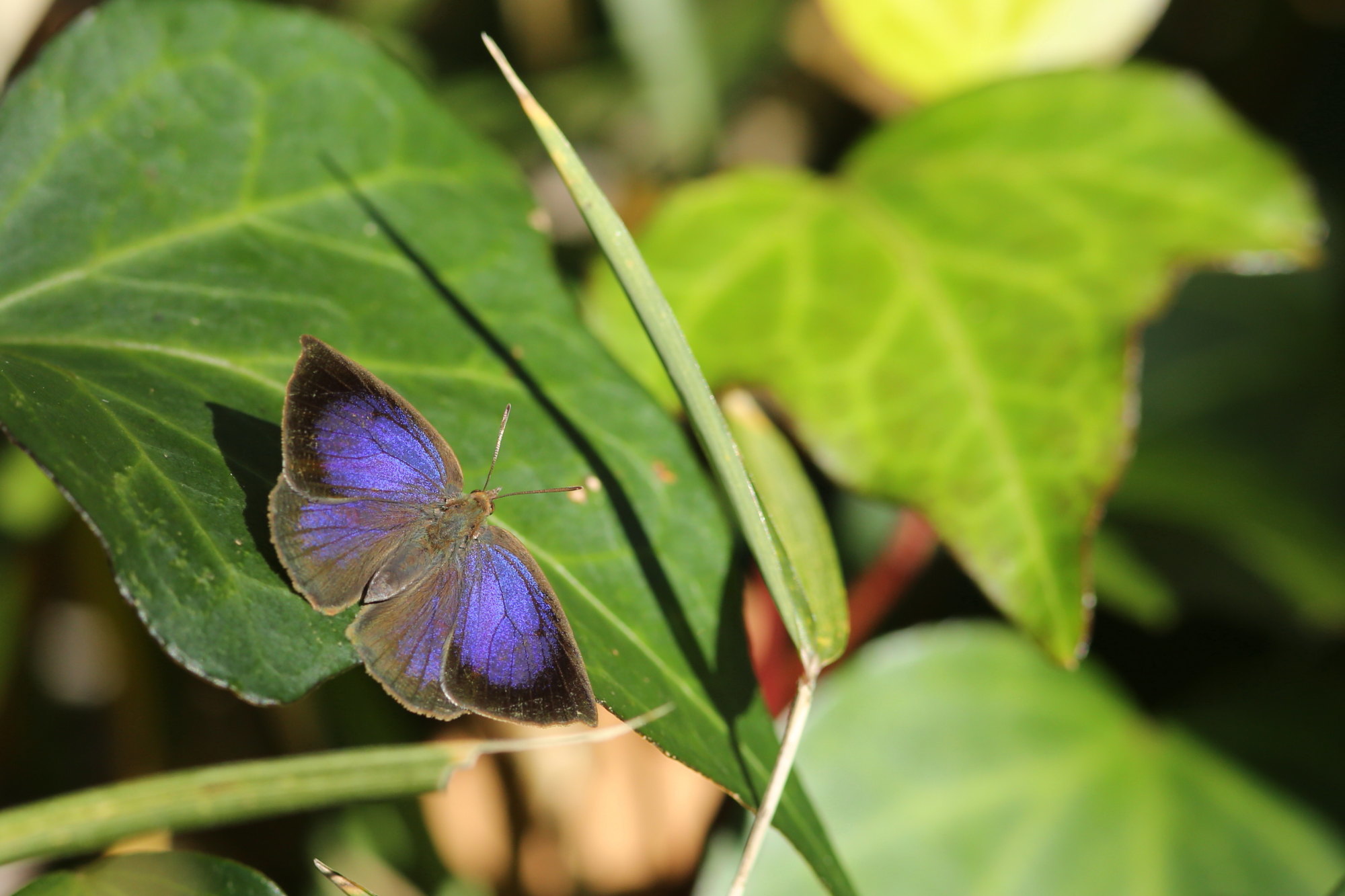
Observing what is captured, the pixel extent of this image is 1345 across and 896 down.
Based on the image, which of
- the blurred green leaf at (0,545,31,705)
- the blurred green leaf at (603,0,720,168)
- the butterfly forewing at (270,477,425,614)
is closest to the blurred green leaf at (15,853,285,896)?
the butterfly forewing at (270,477,425,614)

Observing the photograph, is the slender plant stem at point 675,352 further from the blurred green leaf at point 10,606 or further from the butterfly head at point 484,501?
the blurred green leaf at point 10,606

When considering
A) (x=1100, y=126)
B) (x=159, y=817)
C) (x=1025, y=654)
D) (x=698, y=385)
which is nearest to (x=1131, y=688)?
(x=1025, y=654)

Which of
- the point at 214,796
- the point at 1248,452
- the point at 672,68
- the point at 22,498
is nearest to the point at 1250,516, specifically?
the point at 1248,452

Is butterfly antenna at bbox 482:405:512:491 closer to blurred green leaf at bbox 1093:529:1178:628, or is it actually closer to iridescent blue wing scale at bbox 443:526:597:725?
iridescent blue wing scale at bbox 443:526:597:725

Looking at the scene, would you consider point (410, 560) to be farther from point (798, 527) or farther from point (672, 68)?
point (672, 68)

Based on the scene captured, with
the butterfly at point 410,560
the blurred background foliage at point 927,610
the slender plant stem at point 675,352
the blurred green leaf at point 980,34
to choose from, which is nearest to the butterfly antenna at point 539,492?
the butterfly at point 410,560

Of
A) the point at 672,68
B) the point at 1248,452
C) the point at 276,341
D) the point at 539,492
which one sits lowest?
the point at 1248,452

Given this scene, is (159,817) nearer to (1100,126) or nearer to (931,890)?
(931,890)

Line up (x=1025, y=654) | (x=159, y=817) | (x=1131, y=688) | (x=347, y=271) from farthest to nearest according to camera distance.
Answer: (x=1131, y=688) < (x=1025, y=654) < (x=347, y=271) < (x=159, y=817)
